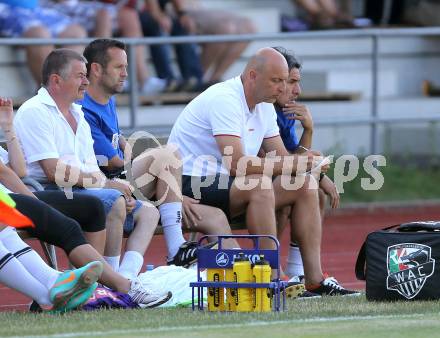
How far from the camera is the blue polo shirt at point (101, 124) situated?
8523 millimetres

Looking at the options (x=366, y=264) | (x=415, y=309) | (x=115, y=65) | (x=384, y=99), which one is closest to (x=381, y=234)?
(x=366, y=264)

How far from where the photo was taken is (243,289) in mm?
7090

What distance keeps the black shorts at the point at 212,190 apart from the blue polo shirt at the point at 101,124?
53 cm

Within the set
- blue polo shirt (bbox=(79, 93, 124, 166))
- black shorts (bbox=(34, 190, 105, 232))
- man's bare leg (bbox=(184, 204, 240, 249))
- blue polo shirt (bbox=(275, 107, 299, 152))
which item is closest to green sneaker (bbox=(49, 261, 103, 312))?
black shorts (bbox=(34, 190, 105, 232))

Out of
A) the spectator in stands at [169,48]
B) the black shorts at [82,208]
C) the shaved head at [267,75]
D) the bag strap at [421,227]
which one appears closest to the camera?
the black shorts at [82,208]

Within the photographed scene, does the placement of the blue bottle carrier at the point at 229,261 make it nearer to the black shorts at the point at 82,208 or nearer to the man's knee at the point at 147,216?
the black shorts at the point at 82,208

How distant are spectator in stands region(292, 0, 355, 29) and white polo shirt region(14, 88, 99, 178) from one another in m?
8.63

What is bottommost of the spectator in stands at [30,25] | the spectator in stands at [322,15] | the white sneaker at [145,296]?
the white sneaker at [145,296]

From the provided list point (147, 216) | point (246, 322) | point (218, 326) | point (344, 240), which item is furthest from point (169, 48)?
point (218, 326)

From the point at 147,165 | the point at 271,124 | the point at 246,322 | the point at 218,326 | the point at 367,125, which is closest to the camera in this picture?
the point at 218,326

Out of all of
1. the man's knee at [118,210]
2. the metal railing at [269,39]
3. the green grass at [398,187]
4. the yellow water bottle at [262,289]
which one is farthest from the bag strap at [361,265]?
the green grass at [398,187]

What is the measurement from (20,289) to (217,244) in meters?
1.16

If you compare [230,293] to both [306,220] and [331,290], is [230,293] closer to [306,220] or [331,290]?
[331,290]

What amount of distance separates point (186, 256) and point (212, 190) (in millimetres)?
497
